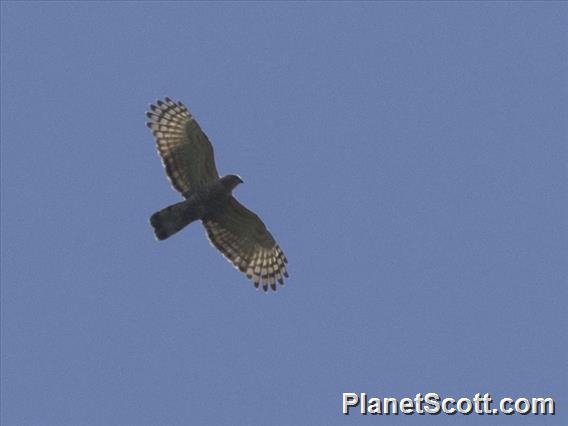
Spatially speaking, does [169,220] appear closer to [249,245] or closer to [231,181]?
[231,181]

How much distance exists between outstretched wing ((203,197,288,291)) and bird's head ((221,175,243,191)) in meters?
0.68

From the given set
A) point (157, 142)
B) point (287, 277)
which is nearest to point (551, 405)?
point (287, 277)

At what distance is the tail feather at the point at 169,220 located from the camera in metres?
46.1

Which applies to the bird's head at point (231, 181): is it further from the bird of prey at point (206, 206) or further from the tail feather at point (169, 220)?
the tail feather at point (169, 220)

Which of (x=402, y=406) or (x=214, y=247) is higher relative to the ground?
(x=214, y=247)

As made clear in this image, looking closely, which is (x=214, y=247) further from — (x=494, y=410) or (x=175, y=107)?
(x=494, y=410)

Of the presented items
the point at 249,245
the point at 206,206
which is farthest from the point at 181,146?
the point at 249,245

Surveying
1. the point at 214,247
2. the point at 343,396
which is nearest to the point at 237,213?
the point at 214,247

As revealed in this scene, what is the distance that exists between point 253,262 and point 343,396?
3050 millimetres

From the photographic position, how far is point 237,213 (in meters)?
47.1

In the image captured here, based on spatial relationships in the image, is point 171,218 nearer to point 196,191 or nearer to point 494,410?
point 196,191

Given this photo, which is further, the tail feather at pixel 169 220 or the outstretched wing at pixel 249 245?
the outstretched wing at pixel 249 245

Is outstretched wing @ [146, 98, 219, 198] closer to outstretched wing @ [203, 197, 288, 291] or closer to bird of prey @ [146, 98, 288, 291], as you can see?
bird of prey @ [146, 98, 288, 291]

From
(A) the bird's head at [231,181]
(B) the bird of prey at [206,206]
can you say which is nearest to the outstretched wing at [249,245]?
(B) the bird of prey at [206,206]
